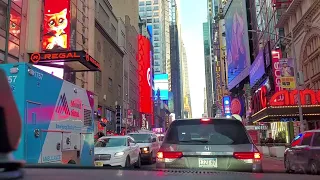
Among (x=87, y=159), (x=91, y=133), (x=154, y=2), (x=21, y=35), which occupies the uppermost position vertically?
(x=154, y=2)

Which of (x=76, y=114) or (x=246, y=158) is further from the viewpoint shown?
(x=76, y=114)

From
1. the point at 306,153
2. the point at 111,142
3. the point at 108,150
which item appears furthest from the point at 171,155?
the point at 111,142

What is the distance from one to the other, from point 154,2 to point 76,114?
167370 millimetres

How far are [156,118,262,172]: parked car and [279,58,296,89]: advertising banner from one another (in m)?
25.0

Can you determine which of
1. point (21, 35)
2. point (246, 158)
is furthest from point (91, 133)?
point (21, 35)

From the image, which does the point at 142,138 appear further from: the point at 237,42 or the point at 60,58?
the point at 237,42

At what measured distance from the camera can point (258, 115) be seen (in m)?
34.8

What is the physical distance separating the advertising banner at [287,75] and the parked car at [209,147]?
25020mm

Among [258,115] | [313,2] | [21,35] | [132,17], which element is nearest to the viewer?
[21,35]

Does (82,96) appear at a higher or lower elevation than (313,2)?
lower

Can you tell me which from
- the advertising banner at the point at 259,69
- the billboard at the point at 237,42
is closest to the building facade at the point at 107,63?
the advertising banner at the point at 259,69

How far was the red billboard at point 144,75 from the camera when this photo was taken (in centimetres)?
8825

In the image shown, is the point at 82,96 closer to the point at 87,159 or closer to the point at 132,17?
the point at 87,159

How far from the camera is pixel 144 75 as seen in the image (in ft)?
294
